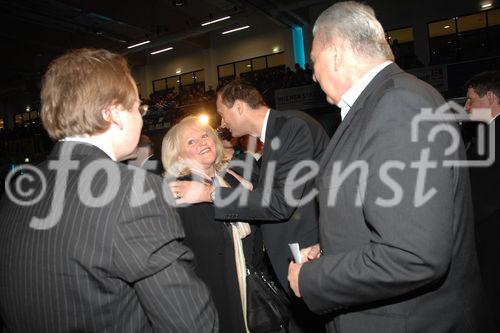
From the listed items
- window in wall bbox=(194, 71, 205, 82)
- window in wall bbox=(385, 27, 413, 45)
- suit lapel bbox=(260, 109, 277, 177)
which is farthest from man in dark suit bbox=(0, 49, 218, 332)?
window in wall bbox=(194, 71, 205, 82)

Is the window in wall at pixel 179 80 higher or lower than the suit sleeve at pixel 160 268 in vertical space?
higher

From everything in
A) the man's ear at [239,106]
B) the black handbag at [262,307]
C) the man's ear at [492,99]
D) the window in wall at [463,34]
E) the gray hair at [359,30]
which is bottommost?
the black handbag at [262,307]

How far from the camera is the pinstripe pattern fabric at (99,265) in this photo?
0.98m

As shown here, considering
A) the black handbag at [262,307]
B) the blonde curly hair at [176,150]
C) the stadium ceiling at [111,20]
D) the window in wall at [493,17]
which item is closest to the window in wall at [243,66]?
the stadium ceiling at [111,20]

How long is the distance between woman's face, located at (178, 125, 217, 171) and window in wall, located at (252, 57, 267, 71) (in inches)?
663

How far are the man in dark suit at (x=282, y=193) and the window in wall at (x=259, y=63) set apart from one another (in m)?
16.9

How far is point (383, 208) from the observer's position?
1084mm

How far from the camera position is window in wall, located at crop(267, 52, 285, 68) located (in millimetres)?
18395

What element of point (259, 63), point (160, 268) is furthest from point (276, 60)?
point (160, 268)

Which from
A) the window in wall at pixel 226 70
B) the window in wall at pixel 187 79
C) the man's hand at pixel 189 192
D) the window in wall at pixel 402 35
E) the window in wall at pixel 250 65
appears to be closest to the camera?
the man's hand at pixel 189 192

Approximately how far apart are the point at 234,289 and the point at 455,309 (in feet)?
4.68

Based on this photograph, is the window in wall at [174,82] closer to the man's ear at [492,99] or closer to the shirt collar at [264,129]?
the shirt collar at [264,129]

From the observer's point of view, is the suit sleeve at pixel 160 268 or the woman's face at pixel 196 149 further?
the woman's face at pixel 196 149

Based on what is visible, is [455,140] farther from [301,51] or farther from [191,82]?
[191,82]
